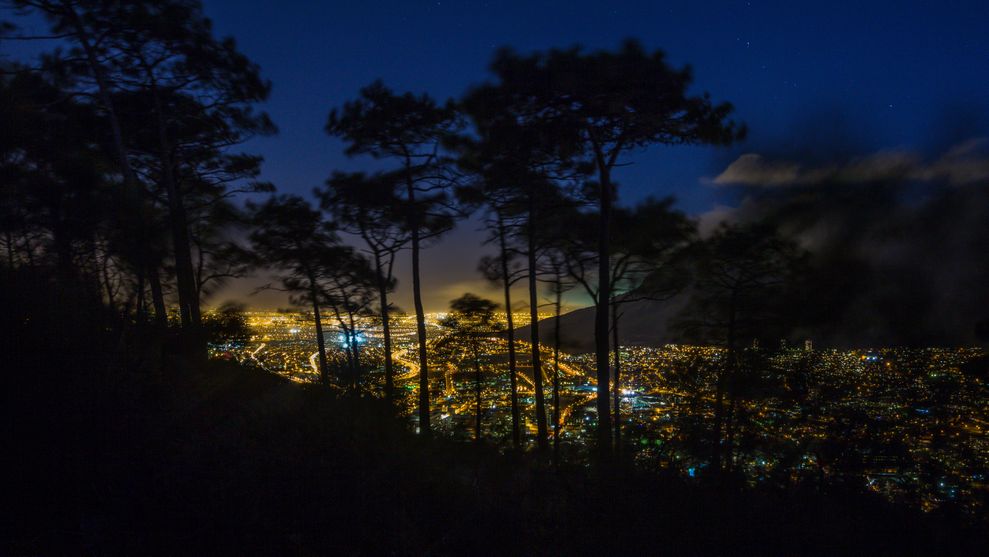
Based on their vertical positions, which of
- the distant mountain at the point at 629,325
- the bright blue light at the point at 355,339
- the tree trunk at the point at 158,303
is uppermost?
the tree trunk at the point at 158,303

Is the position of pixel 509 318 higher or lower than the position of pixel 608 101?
lower

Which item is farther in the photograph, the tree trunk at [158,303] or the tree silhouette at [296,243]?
the tree silhouette at [296,243]

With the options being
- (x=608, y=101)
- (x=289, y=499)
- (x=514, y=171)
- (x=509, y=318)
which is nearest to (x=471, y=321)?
(x=509, y=318)

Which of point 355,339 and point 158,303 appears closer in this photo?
point 158,303

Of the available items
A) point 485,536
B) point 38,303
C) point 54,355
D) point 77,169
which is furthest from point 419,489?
point 77,169

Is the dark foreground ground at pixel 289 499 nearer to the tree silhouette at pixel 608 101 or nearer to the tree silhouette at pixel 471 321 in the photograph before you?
the tree silhouette at pixel 608 101

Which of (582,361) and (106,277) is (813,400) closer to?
(582,361)

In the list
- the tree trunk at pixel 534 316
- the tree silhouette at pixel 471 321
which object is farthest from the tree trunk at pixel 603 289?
the tree silhouette at pixel 471 321

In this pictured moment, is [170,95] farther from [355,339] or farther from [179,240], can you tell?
[355,339]
